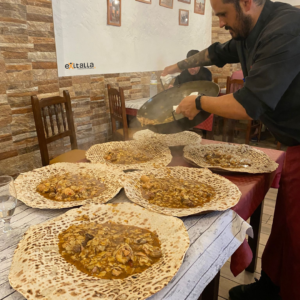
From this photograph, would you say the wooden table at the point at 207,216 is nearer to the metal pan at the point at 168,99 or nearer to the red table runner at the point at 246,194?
the red table runner at the point at 246,194

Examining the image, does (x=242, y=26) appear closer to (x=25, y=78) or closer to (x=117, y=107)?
(x=25, y=78)

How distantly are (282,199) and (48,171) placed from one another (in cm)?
135

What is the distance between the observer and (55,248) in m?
0.94

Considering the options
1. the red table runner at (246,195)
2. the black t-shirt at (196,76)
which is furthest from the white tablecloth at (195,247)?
the black t-shirt at (196,76)

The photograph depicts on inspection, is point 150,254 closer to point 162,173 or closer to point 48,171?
point 162,173

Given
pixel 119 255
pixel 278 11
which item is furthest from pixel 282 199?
pixel 119 255

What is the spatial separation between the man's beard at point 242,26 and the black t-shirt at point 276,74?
35mm

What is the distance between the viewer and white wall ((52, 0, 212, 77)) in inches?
128

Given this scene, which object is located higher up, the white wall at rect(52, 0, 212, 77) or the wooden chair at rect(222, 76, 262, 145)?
the white wall at rect(52, 0, 212, 77)

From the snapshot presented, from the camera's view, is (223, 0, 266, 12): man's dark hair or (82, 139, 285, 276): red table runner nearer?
(82, 139, 285, 276): red table runner

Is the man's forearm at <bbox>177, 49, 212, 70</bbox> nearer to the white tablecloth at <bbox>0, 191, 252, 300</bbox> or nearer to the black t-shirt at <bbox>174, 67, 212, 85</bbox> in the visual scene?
the white tablecloth at <bbox>0, 191, 252, 300</bbox>

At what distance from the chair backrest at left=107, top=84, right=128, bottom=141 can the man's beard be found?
77.8 inches

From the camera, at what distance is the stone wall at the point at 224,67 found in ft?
19.7

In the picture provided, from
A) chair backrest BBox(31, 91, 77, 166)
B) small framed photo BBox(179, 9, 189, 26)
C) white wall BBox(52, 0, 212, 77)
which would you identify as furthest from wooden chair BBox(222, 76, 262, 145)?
chair backrest BBox(31, 91, 77, 166)
